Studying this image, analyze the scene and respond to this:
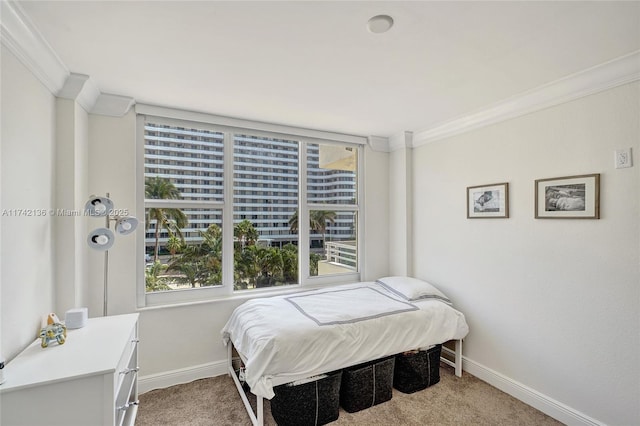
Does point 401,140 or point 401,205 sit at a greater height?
point 401,140

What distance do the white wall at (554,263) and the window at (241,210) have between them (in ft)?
4.05

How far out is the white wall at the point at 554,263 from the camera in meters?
1.88

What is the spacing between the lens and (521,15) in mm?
1448

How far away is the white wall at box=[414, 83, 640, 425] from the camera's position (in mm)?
1880

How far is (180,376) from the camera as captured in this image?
2.62 m

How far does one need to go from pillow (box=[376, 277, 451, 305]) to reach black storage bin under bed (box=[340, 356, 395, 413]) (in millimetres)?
675

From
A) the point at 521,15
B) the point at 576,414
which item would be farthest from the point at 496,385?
the point at 521,15

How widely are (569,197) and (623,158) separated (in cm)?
37

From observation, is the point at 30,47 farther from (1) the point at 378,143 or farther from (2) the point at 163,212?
(1) the point at 378,143

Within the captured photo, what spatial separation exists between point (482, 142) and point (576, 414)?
7.16 ft

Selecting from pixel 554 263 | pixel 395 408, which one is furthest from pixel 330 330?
pixel 554 263

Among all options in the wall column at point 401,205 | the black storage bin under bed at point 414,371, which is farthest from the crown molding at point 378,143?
the black storage bin under bed at point 414,371

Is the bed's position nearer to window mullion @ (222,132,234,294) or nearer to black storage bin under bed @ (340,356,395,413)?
black storage bin under bed @ (340,356,395,413)

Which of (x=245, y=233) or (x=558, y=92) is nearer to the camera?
(x=558, y=92)
